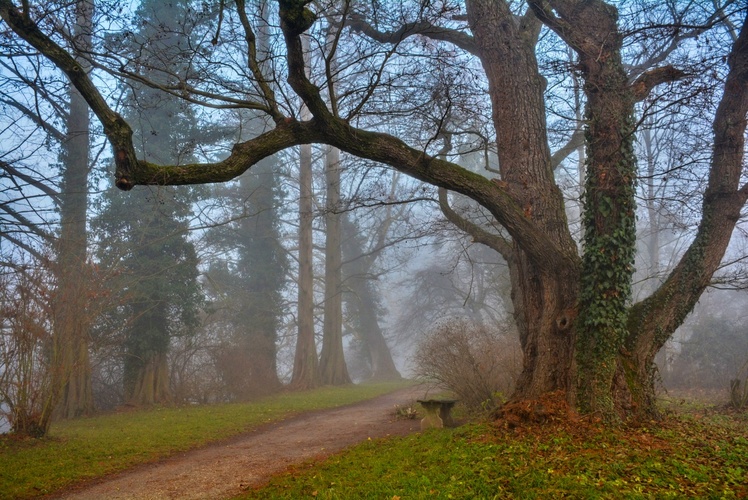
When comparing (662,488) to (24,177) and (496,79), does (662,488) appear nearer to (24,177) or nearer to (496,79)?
(496,79)

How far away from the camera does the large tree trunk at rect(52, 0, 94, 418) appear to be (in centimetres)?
966

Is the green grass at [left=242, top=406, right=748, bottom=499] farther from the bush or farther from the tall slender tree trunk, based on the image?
the tall slender tree trunk

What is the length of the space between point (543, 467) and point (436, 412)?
12.0ft

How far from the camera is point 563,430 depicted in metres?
6.76

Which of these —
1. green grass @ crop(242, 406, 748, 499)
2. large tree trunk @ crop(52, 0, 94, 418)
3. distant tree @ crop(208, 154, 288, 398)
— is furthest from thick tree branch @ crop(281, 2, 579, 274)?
distant tree @ crop(208, 154, 288, 398)

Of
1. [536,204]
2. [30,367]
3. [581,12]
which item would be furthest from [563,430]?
[30,367]

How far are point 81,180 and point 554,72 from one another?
535 inches

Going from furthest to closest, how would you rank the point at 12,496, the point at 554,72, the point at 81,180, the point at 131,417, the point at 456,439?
the point at 81,180 → the point at 131,417 → the point at 554,72 → the point at 456,439 → the point at 12,496

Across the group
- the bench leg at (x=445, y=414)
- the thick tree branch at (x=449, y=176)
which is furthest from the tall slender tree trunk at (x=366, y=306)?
the thick tree branch at (x=449, y=176)

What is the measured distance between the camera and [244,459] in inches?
320

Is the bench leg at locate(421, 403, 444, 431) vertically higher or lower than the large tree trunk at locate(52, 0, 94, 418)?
lower

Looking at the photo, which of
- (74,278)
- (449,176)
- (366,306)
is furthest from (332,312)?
(449,176)

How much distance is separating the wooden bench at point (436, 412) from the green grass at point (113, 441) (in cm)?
428

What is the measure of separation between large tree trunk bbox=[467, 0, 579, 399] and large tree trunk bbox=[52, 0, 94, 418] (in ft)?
21.0
